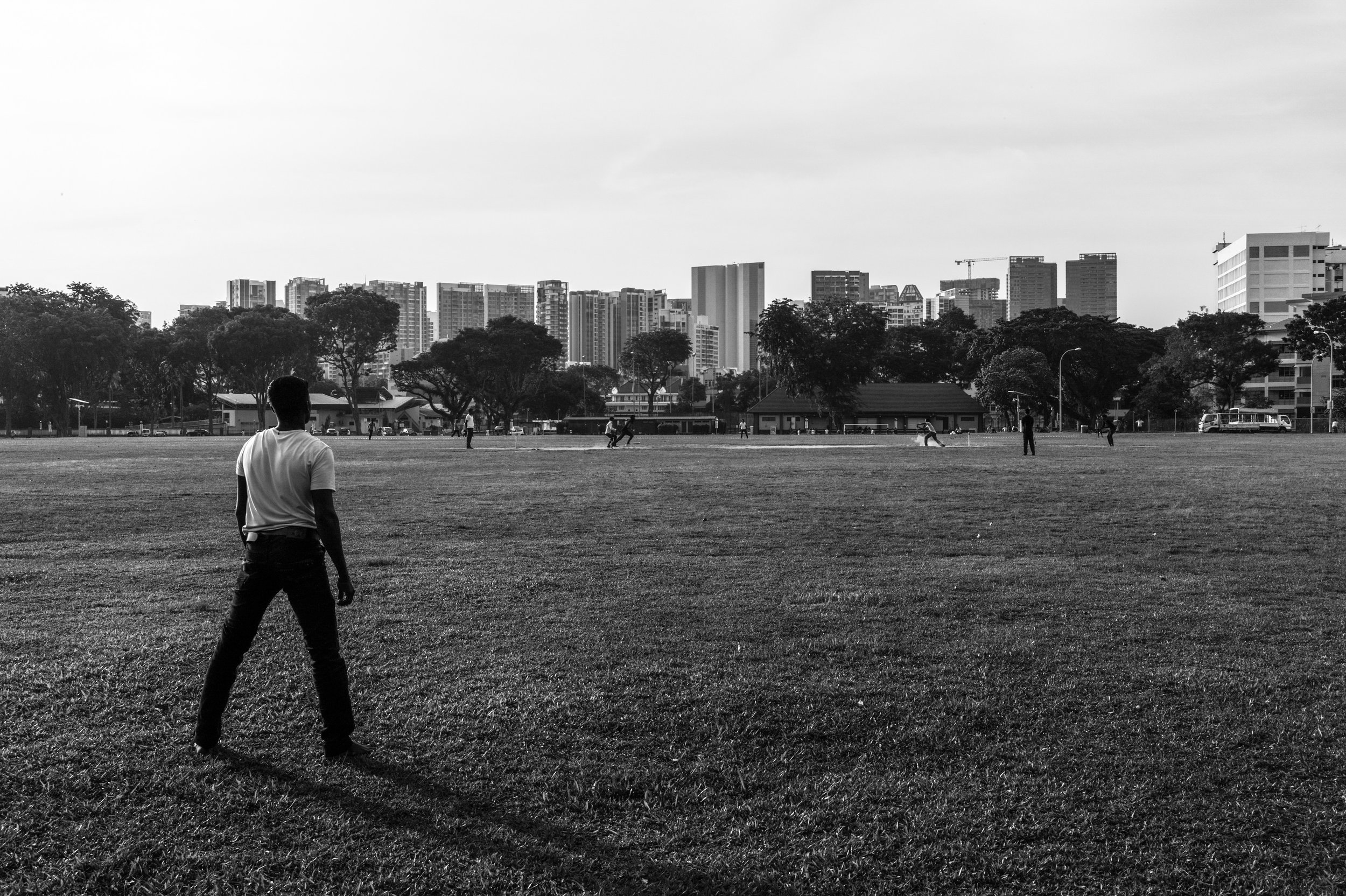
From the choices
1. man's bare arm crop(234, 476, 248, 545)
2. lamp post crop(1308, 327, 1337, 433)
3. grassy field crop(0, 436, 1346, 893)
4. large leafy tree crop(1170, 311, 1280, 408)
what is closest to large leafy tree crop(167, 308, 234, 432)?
large leafy tree crop(1170, 311, 1280, 408)

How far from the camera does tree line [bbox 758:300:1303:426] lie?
288ft

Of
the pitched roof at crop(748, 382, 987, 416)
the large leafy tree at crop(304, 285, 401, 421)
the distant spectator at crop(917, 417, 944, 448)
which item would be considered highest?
the large leafy tree at crop(304, 285, 401, 421)

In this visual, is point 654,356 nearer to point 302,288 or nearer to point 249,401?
point 249,401

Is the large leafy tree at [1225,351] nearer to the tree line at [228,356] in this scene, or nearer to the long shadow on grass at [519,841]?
the tree line at [228,356]

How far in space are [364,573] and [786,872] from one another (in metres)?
7.58

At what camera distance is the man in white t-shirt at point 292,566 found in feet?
17.3

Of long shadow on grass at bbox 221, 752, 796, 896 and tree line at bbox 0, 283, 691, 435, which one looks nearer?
long shadow on grass at bbox 221, 752, 796, 896

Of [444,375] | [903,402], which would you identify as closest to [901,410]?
[903,402]

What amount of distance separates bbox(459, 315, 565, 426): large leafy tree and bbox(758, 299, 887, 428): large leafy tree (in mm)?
19886

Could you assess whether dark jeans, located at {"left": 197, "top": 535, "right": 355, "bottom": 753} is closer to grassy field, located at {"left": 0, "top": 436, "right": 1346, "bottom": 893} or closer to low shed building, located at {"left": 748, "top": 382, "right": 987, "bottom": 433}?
grassy field, located at {"left": 0, "top": 436, "right": 1346, "bottom": 893}

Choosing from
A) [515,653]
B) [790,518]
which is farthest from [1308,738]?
[790,518]

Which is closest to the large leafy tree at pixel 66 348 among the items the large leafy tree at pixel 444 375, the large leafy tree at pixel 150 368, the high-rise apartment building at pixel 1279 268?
the large leafy tree at pixel 150 368

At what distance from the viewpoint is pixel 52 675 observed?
6.72 m

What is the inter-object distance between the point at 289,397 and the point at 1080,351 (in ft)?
303
